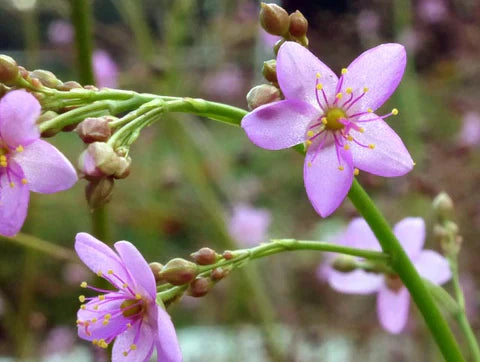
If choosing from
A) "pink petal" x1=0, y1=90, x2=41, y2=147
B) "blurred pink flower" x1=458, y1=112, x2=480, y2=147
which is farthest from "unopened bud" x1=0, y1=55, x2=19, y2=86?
"blurred pink flower" x1=458, y1=112, x2=480, y2=147

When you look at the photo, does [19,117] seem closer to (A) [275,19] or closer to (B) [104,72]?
(A) [275,19]

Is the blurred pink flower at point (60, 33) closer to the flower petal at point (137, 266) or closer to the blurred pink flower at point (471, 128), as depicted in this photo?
the blurred pink flower at point (471, 128)

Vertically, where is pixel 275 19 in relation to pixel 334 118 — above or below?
above

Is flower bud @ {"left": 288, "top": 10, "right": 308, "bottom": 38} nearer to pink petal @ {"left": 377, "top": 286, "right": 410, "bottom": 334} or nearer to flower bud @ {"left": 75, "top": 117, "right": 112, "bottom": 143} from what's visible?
flower bud @ {"left": 75, "top": 117, "right": 112, "bottom": 143}

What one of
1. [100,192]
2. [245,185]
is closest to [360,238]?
[100,192]

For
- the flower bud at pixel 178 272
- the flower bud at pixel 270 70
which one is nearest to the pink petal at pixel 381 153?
the flower bud at pixel 270 70

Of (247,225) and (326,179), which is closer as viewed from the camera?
(326,179)

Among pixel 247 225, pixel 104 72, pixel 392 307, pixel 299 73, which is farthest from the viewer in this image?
pixel 247 225
